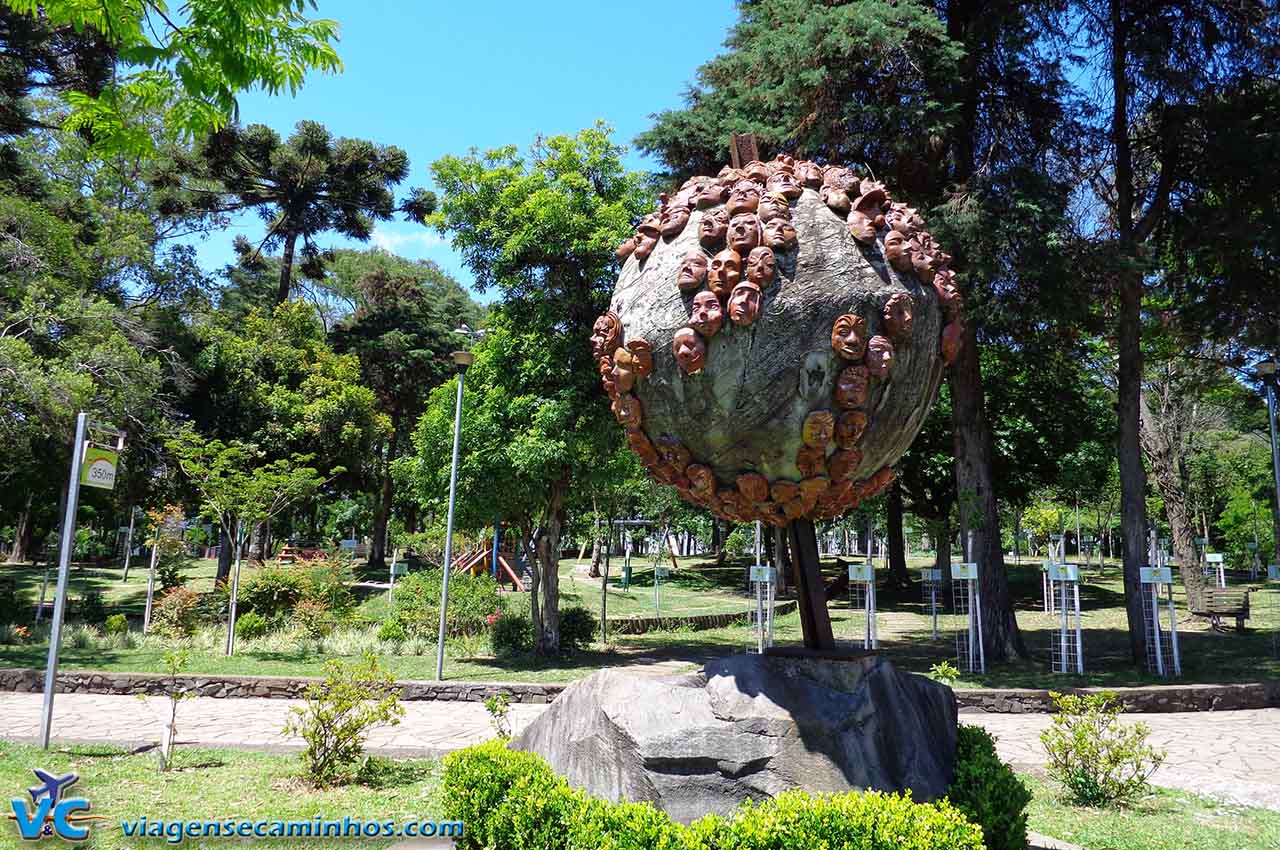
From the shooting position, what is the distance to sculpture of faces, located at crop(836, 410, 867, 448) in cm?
506

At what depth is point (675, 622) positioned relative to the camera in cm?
2455

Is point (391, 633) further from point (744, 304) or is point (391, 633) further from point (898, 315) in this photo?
point (898, 315)

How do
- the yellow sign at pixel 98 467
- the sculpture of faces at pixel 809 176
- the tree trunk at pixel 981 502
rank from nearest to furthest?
the sculpture of faces at pixel 809 176, the yellow sign at pixel 98 467, the tree trunk at pixel 981 502

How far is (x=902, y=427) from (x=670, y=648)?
15.8m

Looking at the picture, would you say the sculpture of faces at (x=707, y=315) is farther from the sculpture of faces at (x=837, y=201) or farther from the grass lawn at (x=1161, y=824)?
the grass lawn at (x=1161, y=824)

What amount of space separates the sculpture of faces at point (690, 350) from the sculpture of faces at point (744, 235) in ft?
1.95

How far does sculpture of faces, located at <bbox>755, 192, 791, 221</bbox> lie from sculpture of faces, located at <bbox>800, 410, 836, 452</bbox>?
4.12ft

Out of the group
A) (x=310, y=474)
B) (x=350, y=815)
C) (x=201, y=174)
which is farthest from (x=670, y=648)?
(x=201, y=174)

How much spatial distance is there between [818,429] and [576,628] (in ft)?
50.8

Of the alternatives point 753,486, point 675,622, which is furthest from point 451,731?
point 675,622

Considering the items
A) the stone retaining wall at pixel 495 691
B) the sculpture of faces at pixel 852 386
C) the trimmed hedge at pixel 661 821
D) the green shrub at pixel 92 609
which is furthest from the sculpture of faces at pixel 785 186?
the green shrub at pixel 92 609

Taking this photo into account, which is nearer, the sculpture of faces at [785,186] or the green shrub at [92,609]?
the sculpture of faces at [785,186]

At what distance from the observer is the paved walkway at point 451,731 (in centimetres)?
880

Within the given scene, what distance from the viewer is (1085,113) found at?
16453 mm
